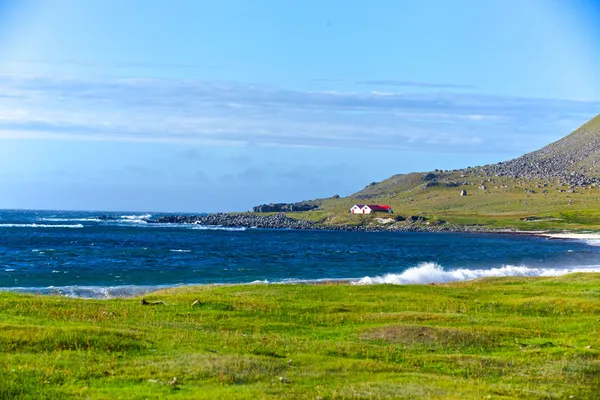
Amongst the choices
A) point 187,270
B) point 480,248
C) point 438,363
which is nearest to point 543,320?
point 438,363

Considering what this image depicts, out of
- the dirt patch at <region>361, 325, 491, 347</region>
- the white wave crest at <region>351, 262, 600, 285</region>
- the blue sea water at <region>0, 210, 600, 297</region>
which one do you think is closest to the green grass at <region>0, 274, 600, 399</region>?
the dirt patch at <region>361, 325, 491, 347</region>

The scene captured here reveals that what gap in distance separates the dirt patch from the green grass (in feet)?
0.20

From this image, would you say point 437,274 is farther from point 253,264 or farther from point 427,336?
point 427,336

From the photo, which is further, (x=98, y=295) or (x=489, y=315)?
(x=98, y=295)

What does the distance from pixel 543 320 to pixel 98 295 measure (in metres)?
40.8

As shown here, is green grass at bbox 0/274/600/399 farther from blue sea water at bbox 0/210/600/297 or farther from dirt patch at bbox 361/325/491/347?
blue sea water at bbox 0/210/600/297

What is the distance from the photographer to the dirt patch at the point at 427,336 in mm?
29531

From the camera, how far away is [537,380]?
23516 mm

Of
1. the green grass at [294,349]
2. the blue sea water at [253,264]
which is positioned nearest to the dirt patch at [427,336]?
the green grass at [294,349]

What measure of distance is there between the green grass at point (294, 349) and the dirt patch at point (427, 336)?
0.20 feet

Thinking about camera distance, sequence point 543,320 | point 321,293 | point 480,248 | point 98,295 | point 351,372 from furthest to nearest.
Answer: point 480,248, point 98,295, point 321,293, point 543,320, point 351,372

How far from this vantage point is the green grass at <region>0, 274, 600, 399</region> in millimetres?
20734

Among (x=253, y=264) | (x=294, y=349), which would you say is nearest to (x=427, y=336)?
(x=294, y=349)

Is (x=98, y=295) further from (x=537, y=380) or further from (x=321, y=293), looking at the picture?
(x=537, y=380)
